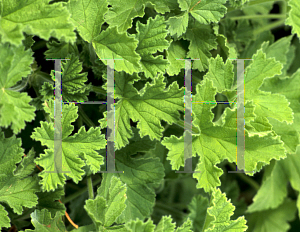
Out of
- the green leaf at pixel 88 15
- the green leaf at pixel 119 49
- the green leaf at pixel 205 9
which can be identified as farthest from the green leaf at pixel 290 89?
the green leaf at pixel 88 15

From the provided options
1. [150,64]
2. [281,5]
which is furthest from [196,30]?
[281,5]

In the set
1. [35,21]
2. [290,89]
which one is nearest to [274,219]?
[290,89]

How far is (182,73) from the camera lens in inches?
56.4

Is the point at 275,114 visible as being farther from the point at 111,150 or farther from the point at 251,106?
the point at 111,150

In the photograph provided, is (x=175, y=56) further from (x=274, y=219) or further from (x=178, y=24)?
(x=274, y=219)

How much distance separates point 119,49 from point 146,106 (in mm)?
241

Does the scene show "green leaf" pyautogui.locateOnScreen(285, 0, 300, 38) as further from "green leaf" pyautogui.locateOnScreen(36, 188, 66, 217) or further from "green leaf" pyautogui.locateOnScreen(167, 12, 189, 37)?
"green leaf" pyautogui.locateOnScreen(36, 188, 66, 217)

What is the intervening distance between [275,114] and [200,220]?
635 mm

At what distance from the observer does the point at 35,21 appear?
1029mm

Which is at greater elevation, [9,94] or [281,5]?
[281,5]

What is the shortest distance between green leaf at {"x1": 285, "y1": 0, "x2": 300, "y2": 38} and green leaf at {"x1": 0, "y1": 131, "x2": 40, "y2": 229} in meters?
1.14

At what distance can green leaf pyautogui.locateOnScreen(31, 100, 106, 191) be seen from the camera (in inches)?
44.9

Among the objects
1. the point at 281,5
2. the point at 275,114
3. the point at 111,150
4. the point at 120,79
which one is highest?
the point at 281,5

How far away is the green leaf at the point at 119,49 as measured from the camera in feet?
3.71
